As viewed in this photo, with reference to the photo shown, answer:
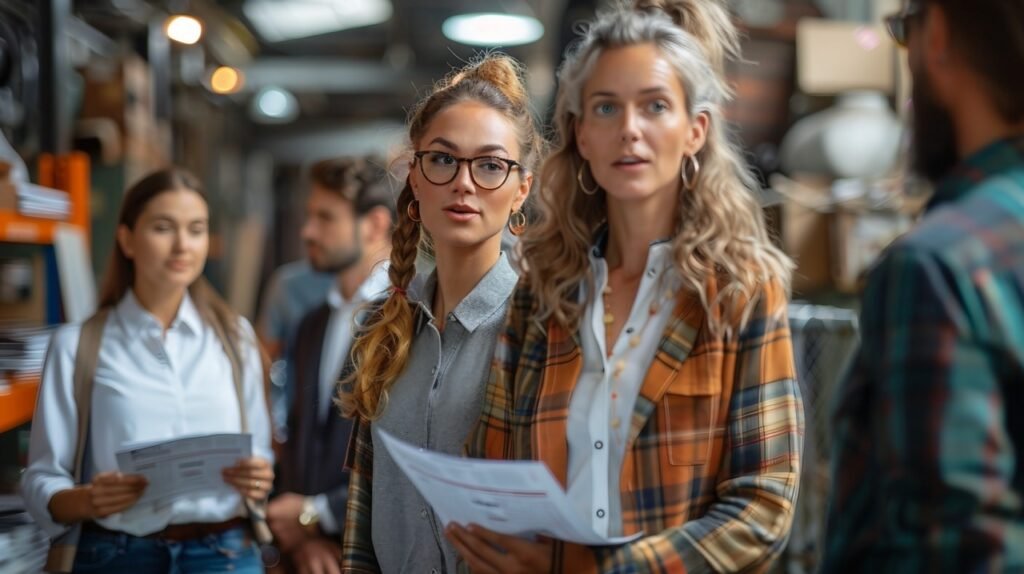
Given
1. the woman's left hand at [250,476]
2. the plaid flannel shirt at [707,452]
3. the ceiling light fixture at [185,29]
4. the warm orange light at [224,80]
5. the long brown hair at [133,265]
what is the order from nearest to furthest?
the plaid flannel shirt at [707,452] → the woman's left hand at [250,476] → the long brown hair at [133,265] → the ceiling light fixture at [185,29] → the warm orange light at [224,80]

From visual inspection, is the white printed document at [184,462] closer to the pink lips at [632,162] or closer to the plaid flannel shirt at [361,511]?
the plaid flannel shirt at [361,511]

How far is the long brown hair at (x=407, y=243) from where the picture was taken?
188 cm

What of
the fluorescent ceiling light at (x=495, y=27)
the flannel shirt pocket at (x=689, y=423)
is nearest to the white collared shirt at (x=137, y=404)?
the flannel shirt pocket at (x=689, y=423)

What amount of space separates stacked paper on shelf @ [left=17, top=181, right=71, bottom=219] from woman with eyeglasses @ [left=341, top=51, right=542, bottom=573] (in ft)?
3.79

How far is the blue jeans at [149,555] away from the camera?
217 cm

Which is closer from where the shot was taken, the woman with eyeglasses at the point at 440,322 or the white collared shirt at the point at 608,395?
the white collared shirt at the point at 608,395

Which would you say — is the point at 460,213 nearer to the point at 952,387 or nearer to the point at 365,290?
the point at 952,387

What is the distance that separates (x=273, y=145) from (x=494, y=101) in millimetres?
10527

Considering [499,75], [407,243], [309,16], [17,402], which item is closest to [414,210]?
[407,243]

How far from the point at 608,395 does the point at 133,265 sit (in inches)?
51.4

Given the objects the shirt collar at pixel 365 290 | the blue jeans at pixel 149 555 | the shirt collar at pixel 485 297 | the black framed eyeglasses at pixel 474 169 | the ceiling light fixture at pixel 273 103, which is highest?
the ceiling light fixture at pixel 273 103

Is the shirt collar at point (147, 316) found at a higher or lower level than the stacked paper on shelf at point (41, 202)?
lower

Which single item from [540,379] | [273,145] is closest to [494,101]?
[540,379]

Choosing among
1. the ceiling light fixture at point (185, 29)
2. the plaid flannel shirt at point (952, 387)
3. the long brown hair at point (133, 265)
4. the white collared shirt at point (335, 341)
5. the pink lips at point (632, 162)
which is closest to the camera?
the plaid flannel shirt at point (952, 387)
